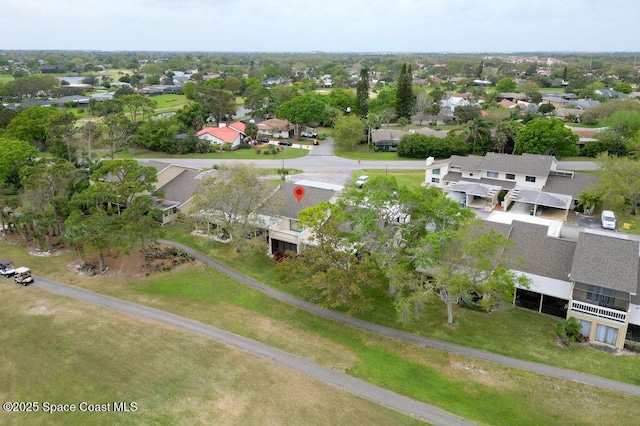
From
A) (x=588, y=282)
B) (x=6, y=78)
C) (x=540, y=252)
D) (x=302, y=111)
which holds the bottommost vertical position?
(x=588, y=282)

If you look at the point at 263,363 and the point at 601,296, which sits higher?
the point at 601,296

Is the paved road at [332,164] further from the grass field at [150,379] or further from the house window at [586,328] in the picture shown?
the grass field at [150,379]

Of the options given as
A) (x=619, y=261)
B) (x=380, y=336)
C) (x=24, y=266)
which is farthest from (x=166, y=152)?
(x=619, y=261)

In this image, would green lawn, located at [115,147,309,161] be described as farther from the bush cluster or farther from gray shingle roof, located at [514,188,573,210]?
gray shingle roof, located at [514,188,573,210]

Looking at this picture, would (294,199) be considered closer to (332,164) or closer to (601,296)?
(601,296)

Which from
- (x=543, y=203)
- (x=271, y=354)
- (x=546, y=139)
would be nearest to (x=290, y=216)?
(x=271, y=354)

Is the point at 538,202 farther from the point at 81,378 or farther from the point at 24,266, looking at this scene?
the point at 24,266

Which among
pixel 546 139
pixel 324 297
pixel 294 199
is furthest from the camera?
pixel 546 139
